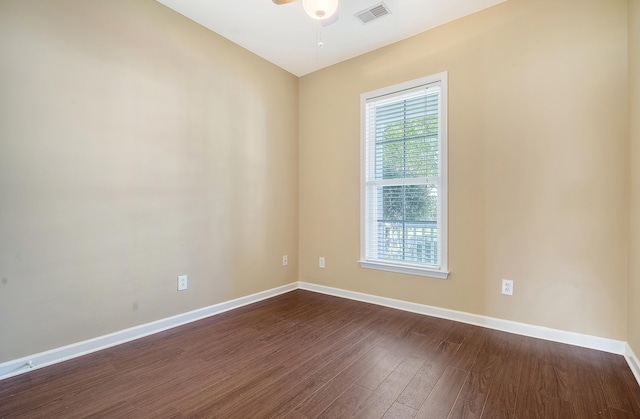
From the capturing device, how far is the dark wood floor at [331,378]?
4.80 ft

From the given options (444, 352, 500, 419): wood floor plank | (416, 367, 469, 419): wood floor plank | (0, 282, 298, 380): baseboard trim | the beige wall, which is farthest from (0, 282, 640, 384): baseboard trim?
(416, 367, 469, 419): wood floor plank

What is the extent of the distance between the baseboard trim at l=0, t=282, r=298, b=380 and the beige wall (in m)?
3.01

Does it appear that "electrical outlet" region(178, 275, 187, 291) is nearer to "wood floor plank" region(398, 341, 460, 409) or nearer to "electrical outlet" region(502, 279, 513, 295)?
"wood floor plank" region(398, 341, 460, 409)

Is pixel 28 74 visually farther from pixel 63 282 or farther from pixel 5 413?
pixel 5 413

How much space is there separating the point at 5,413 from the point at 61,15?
7.61 feet

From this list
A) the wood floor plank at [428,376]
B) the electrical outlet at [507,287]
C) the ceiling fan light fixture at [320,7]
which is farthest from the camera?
the electrical outlet at [507,287]

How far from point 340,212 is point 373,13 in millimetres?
1939

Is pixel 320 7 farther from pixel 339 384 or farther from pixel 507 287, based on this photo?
pixel 507 287

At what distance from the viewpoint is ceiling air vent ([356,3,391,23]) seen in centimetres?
241

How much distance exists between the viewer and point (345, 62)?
3.30 meters

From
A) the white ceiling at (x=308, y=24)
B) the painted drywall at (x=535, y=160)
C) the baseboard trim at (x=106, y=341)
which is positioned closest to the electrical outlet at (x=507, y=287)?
the painted drywall at (x=535, y=160)

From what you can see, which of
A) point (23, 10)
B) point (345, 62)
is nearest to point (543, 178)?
point (345, 62)

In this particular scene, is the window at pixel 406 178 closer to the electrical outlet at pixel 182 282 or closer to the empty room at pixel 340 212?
the empty room at pixel 340 212

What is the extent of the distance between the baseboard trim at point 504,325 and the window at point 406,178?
33 centimetres
